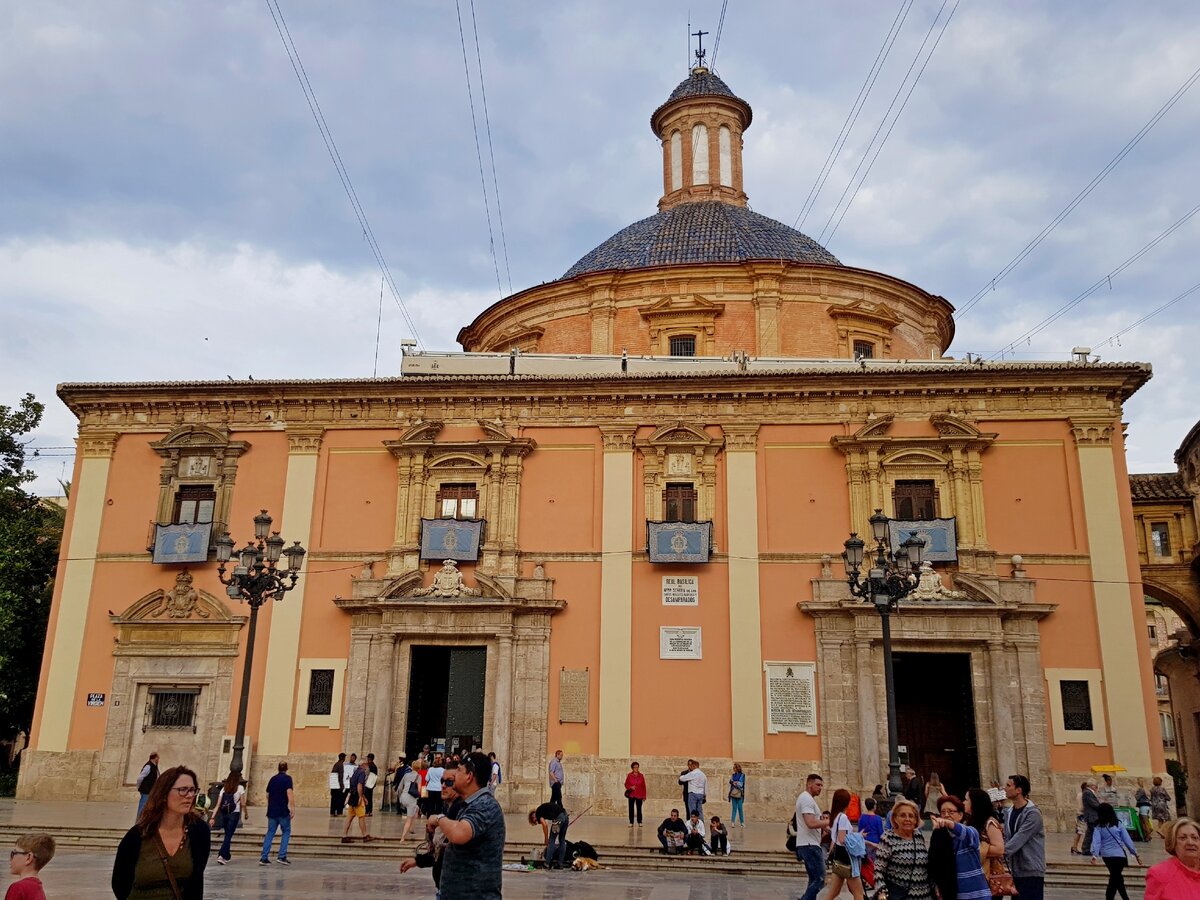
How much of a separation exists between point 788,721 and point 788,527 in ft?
12.2

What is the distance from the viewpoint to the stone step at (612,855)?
1377 cm

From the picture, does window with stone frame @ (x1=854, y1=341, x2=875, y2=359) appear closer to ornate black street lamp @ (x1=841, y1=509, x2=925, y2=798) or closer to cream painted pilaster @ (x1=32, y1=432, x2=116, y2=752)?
ornate black street lamp @ (x1=841, y1=509, x2=925, y2=798)

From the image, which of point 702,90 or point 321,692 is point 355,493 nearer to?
point 321,692

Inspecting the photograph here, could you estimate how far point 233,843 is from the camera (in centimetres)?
1502

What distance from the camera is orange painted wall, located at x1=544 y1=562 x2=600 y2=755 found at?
64.0ft

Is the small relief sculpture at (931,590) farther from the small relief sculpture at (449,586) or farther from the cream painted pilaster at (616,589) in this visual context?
the small relief sculpture at (449,586)

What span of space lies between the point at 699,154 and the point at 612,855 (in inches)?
863

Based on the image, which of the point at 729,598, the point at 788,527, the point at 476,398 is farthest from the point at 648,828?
the point at 476,398

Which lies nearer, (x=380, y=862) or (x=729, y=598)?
(x=380, y=862)

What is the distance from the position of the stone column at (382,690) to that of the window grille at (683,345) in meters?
9.54

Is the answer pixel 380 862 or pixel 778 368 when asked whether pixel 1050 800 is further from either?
pixel 380 862

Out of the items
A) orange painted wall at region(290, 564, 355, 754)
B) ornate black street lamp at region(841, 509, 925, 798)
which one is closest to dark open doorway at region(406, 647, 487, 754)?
orange painted wall at region(290, 564, 355, 754)

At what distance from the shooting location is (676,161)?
31.0 meters

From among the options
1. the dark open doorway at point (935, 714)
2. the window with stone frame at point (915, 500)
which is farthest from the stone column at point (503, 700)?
the window with stone frame at point (915, 500)
